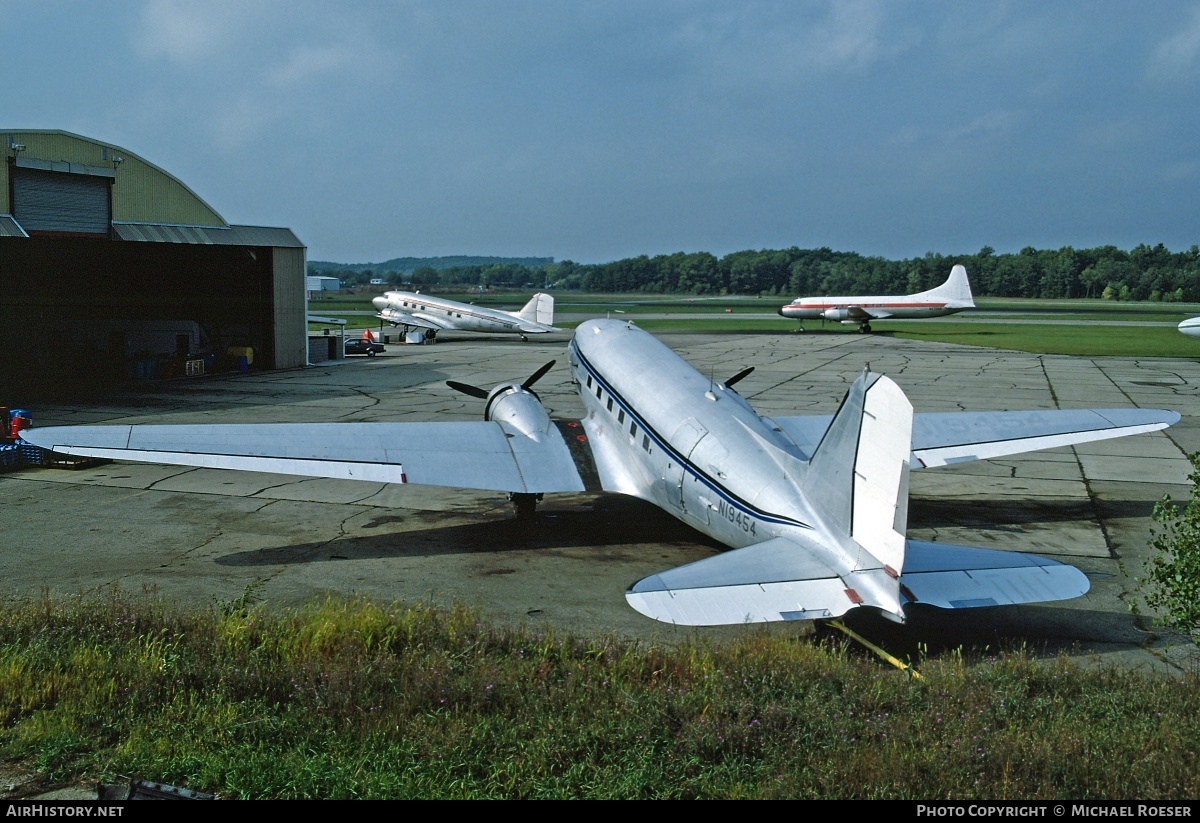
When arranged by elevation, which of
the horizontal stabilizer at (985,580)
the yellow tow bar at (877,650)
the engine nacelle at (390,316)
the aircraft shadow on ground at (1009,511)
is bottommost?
the yellow tow bar at (877,650)

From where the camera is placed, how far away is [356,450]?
644 inches

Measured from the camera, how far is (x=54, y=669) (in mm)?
9734

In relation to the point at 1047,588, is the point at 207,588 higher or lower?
lower

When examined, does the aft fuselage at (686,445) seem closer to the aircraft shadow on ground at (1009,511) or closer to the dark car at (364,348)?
the aircraft shadow on ground at (1009,511)

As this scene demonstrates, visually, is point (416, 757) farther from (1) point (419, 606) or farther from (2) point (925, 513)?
(2) point (925, 513)

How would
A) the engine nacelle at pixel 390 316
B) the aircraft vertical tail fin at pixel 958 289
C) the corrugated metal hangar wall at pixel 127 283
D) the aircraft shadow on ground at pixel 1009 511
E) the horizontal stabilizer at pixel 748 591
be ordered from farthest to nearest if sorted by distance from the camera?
1. the aircraft vertical tail fin at pixel 958 289
2. the engine nacelle at pixel 390 316
3. the corrugated metal hangar wall at pixel 127 283
4. the aircraft shadow on ground at pixel 1009 511
5. the horizontal stabilizer at pixel 748 591

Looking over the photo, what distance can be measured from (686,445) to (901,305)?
74.0 metres

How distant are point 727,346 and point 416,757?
59406mm

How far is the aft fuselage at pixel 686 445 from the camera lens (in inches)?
518

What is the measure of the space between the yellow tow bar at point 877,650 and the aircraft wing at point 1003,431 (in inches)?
224

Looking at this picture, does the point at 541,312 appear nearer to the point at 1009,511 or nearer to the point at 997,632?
the point at 1009,511

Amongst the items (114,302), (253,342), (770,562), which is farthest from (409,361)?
(770,562)

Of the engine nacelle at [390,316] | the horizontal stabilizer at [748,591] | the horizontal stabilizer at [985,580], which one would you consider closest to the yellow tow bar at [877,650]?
the horizontal stabilizer at [985,580]

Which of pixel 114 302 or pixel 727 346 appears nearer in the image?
pixel 114 302
